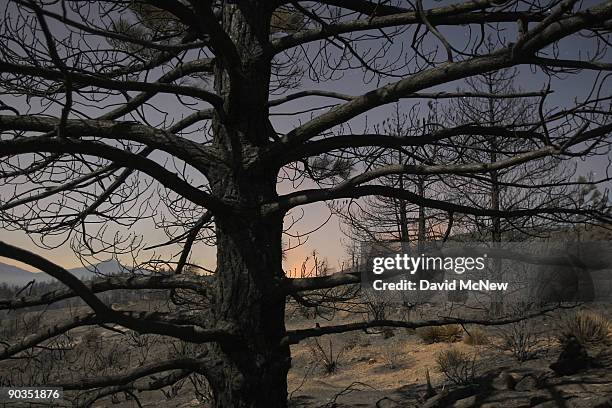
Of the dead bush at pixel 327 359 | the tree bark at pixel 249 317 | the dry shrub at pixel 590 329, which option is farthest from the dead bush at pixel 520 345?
the tree bark at pixel 249 317

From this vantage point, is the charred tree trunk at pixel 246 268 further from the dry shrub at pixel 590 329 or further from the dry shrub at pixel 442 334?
the dry shrub at pixel 442 334

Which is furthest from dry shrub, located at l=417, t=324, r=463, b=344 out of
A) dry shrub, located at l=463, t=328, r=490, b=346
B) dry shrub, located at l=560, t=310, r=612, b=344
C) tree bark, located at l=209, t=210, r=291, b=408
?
tree bark, located at l=209, t=210, r=291, b=408

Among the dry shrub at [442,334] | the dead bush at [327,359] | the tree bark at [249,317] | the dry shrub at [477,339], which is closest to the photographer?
the tree bark at [249,317]

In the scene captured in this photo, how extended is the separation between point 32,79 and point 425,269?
10.4ft

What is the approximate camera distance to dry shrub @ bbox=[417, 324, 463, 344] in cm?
1147

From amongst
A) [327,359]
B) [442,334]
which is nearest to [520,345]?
[442,334]

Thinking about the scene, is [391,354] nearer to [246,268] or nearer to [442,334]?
[442,334]

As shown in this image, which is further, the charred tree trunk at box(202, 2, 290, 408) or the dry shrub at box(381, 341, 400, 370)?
the dry shrub at box(381, 341, 400, 370)

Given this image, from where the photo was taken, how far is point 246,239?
118 inches

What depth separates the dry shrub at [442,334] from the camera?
11.5 meters

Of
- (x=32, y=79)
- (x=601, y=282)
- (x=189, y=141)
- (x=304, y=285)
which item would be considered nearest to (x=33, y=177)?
(x=32, y=79)

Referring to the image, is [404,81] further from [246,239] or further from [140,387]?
[140,387]

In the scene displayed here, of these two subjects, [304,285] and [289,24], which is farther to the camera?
[289,24]

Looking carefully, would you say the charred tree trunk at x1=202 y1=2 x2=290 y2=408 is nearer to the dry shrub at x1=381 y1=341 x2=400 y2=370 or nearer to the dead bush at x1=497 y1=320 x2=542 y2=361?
the dead bush at x1=497 y1=320 x2=542 y2=361
